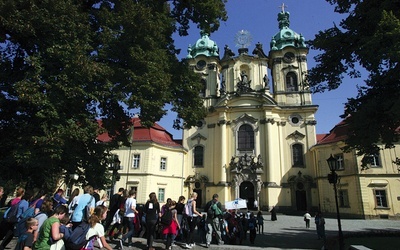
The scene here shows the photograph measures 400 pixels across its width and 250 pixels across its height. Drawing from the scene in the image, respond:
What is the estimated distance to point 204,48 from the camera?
40.8 meters

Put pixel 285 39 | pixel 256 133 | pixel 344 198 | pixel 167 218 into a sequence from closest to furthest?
pixel 167 218 < pixel 344 198 < pixel 256 133 < pixel 285 39

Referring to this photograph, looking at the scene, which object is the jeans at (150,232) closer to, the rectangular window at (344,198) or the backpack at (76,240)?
the backpack at (76,240)

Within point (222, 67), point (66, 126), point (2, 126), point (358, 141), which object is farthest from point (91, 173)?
point (222, 67)

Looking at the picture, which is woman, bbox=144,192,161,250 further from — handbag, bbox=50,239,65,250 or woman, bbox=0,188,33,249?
handbag, bbox=50,239,65,250

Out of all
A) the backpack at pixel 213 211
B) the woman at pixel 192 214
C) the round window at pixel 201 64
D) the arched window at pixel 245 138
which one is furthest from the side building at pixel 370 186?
the round window at pixel 201 64

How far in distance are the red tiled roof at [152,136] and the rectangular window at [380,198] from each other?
2155cm

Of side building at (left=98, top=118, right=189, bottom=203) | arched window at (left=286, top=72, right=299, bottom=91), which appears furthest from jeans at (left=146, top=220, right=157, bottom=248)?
arched window at (left=286, top=72, right=299, bottom=91)

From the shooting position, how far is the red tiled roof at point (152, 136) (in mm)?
32581

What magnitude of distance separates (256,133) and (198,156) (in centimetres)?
778

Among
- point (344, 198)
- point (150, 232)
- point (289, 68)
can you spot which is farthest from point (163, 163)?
point (150, 232)

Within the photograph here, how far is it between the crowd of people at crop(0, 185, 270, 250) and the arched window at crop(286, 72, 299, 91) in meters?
26.4

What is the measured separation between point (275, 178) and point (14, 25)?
94.6 ft

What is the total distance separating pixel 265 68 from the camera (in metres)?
37.8

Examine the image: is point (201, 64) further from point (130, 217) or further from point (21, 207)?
point (21, 207)
